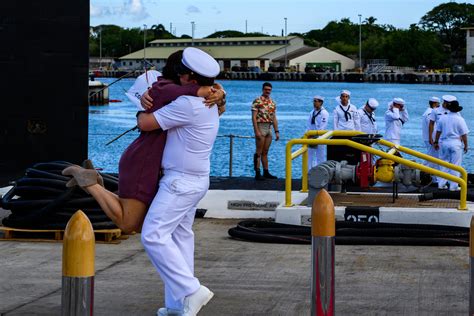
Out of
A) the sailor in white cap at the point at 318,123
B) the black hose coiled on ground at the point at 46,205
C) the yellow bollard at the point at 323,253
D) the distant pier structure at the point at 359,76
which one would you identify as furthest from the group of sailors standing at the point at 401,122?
the distant pier structure at the point at 359,76

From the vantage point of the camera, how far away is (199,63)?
6773 mm

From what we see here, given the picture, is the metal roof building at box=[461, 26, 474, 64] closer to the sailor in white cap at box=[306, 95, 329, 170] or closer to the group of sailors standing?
the group of sailors standing

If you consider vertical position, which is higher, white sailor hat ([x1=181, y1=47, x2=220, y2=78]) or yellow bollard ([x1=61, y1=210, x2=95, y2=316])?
white sailor hat ([x1=181, y1=47, x2=220, y2=78])

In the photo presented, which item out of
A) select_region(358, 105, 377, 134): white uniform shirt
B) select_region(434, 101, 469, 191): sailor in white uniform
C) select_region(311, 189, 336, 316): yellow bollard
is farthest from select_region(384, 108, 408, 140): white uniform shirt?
select_region(311, 189, 336, 316): yellow bollard

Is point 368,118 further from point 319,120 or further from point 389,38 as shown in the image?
point 389,38

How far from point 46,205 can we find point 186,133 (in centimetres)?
385

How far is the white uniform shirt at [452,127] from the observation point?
16.8 metres

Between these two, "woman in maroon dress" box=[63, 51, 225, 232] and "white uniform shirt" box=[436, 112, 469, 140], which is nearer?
"woman in maroon dress" box=[63, 51, 225, 232]

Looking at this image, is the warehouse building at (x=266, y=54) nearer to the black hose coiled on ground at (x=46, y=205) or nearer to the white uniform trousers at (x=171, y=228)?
the black hose coiled on ground at (x=46, y=205)

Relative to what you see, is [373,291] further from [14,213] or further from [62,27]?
[62,27]

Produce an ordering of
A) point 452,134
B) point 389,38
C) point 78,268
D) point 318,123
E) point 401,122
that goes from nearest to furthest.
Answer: point 78,268 < point 452,134 < point 318,123 < point 401,122 < point 389,38

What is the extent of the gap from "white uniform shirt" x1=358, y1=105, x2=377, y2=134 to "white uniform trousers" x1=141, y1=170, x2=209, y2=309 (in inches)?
471

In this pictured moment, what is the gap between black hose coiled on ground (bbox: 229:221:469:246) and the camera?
1012 cm

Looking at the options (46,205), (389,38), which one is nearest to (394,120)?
(46,205)
